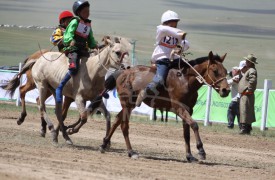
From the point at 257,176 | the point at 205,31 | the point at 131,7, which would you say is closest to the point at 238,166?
the point at 257,176

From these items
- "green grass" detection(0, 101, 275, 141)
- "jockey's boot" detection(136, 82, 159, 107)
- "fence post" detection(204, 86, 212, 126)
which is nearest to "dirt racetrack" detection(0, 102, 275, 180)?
"green grass" detection(0, 101, 275, 141)

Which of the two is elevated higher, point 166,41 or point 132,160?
point 166,41

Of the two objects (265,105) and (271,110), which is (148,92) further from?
(271,110)

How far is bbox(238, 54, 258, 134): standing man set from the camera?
21.0 metres

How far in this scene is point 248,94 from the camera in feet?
70.2

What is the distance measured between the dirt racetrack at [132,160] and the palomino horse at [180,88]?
602 millimetres

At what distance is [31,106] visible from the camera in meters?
26.9

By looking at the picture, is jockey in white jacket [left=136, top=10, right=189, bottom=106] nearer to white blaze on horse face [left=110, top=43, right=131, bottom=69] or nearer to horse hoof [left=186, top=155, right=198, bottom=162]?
white blaze on horse face [left=110, top=43, right=131, bottom=69]

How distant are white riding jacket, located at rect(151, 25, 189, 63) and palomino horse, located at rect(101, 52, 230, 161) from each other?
0.33 m

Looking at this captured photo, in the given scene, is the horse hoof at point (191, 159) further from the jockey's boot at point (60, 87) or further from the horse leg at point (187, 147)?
the jockey's boot at point (60, 87)

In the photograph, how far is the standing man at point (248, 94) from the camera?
68.9 ft

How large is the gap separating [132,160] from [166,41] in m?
2.16

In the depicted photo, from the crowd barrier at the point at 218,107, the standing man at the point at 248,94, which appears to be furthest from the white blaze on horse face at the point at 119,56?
the crowd barrier at the point at 218,107

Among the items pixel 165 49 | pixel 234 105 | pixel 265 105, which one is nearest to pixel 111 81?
pixel 165 49
